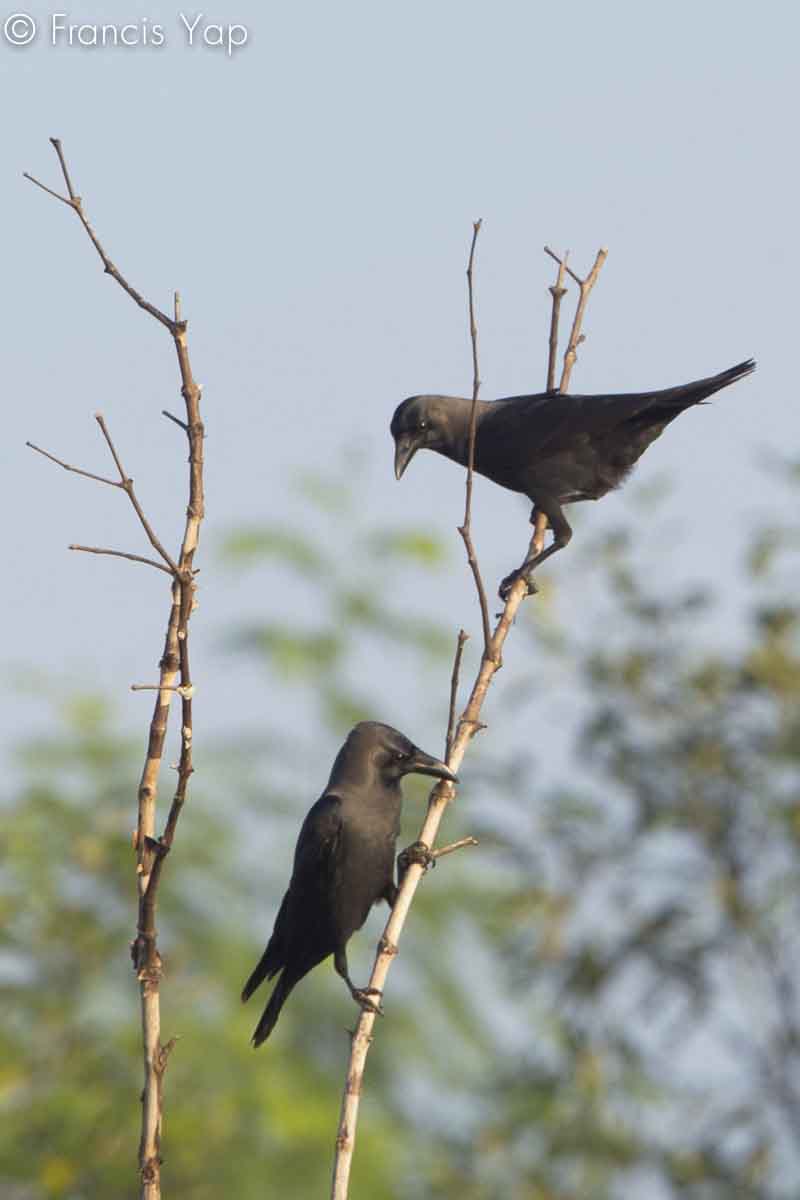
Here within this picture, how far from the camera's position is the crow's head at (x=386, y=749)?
230 inches

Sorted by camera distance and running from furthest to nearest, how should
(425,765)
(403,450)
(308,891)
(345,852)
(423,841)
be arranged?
(403,450)
(308,891)
(345,852)
(425,765)
(423,841)

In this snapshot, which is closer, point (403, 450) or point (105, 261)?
point (105, 261)

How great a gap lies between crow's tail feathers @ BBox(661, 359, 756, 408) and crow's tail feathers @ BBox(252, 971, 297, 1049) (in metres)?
2.53

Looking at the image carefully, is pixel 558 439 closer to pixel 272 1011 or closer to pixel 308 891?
pixel 308 891

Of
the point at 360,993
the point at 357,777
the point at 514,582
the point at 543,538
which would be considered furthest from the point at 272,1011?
the point at 543,538

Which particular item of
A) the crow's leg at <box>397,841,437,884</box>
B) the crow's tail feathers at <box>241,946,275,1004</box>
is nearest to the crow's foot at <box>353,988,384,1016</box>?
the crow's leg at <box>397,841,437,884</box>

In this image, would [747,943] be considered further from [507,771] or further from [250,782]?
[250,782]

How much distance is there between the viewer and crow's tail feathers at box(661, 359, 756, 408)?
643cm

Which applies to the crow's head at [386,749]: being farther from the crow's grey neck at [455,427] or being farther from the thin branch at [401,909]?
the crow's grey neck at [455,427]

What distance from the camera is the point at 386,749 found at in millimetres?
5906

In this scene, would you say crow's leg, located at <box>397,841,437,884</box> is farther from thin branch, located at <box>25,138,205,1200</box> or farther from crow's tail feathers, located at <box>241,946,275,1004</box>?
thin branch, located at <box>25,138,205,1200</box>

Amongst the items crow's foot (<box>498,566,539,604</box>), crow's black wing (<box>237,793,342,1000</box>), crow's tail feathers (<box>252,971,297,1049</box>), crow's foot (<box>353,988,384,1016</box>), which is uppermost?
crow's foot (<box>498,566,539,604</box>)

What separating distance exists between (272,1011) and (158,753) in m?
2.28

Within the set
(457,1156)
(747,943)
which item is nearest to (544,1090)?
(457,1156)
